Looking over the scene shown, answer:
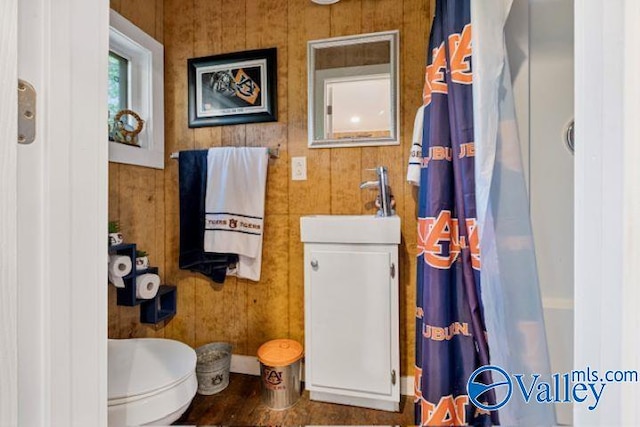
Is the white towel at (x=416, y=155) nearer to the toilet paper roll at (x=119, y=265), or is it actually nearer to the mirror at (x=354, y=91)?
the mirror at (x=354, y=91)

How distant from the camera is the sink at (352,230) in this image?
4.48 feet

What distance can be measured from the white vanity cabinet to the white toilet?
22.5 inches

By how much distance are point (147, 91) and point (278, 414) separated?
1880 millimetres

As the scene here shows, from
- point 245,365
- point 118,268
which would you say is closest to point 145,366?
point 118,268

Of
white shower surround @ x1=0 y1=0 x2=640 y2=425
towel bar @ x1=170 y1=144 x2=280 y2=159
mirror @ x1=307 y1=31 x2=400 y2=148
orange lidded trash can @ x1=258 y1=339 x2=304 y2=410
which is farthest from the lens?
towel bar @ x1=170 y1=144 x2=280 y2=159

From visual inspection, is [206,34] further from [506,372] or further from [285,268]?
[506,372]

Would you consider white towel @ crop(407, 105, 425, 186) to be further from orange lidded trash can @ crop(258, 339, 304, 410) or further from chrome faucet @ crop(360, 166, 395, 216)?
orange lidded trash can @ crop(258, 339, 304, 410)

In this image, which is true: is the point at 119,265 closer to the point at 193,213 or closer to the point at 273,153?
the point at 193,213

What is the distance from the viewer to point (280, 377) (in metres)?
1.48

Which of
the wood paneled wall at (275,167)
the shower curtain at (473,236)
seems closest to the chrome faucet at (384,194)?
the wood paneled wall at (275,167)

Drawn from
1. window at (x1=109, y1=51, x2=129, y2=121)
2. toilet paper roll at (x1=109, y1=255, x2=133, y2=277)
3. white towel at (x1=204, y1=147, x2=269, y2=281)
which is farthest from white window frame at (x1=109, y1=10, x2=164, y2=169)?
toilet paper roll at (x1=109, y1=255, x2=133, y2=277)

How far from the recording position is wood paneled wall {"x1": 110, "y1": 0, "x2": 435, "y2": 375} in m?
1.57

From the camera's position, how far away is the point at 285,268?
1.72m

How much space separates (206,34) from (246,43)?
27 cm
